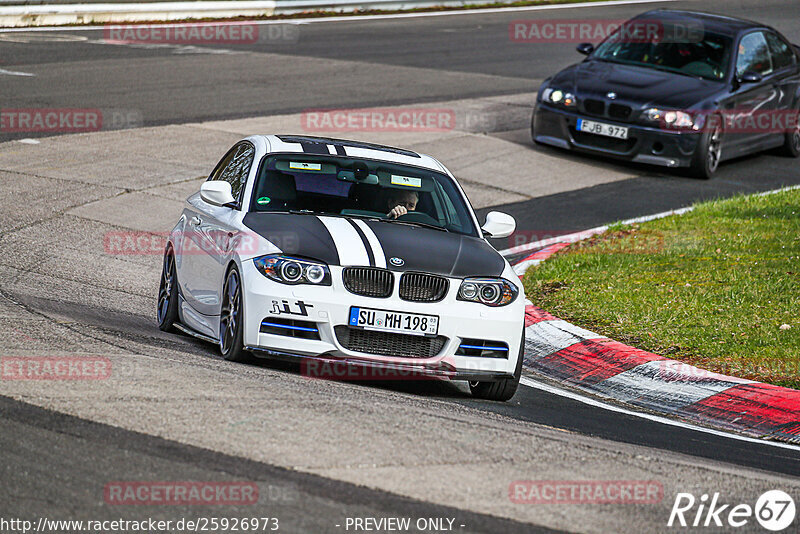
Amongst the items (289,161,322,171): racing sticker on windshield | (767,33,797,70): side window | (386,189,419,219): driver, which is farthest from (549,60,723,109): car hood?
(289,161,322,171): racing sticker on windshield

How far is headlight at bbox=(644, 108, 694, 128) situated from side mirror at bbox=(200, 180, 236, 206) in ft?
29.4

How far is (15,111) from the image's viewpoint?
1712 centimetres

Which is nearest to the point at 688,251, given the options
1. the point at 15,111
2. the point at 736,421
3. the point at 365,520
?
the point at 736,421

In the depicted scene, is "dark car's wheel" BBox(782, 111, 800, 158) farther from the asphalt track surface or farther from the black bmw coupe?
the asphalt track surface

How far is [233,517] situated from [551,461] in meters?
1.72

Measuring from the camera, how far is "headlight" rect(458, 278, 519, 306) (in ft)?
25.7

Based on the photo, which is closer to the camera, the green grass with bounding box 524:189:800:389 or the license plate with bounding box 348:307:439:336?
the license plate with bounding box 348:307:439:336

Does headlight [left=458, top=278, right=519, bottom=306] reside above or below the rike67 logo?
above

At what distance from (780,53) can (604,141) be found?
3.80 m

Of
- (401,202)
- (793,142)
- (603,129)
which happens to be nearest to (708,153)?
(603,129)

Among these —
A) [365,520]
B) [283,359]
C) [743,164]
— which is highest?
[365,520]

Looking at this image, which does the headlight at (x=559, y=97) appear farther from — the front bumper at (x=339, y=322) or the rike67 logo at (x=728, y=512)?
the rike67 logo at (x=728, y=512)

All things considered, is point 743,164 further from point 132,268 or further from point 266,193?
point 266,193

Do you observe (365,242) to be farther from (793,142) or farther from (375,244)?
(793,142)
